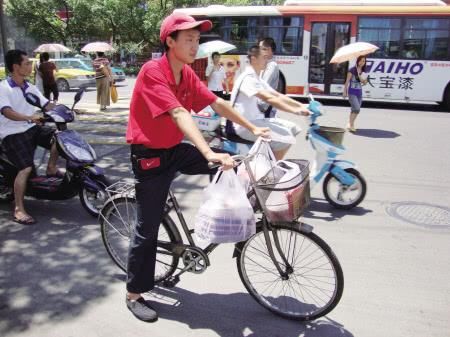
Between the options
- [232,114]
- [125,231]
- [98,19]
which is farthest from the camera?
[98,19]

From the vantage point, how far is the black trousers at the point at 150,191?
2.75 meters

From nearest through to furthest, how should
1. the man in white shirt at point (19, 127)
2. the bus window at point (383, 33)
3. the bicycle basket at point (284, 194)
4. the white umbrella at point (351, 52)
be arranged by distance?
the bicycle basket at point (284, 194) < the man in white shirt at point (19, 127) < the white umbrella at point (351, 52) < the bus window at point (383, 33)

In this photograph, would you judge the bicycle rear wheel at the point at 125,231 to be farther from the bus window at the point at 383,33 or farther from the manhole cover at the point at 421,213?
the bus window at the point at 383,33

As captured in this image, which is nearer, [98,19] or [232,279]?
[232,279]

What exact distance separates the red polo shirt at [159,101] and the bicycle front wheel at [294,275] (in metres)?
0.90

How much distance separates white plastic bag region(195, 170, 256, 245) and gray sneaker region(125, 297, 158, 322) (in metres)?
0.75

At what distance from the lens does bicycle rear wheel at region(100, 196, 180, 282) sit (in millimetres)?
3180

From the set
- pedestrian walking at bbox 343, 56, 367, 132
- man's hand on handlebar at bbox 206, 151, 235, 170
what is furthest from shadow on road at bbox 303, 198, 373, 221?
pedestrian walking at bbox 343, 56, 367, 132

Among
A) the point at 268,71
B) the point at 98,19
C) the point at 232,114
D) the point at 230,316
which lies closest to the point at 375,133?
the point at 268,71

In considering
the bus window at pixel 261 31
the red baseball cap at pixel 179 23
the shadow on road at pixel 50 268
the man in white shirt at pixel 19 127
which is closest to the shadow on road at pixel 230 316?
the shadow on road at pixel 50 268

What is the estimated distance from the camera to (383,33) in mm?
13008

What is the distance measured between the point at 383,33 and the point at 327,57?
170cm

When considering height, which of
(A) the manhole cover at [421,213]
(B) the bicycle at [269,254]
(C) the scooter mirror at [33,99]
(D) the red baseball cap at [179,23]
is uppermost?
(D) the red baseball cap at [179,23]

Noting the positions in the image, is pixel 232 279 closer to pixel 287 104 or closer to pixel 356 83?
pixel 287 104
